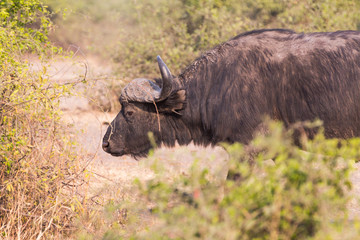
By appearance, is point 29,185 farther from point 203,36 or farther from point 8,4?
point 203,36

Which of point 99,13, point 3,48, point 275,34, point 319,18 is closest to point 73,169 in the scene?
point 3,48

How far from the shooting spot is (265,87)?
4.70 meters

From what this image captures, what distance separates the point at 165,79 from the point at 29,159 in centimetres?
163

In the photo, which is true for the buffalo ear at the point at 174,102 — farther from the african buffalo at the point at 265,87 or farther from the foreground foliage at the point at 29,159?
the foreground foliage at the point at 29,159

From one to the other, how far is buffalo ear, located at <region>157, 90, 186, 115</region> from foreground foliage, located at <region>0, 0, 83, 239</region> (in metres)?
1.24

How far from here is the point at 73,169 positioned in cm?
440

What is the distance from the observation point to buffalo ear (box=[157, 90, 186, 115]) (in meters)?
5.18

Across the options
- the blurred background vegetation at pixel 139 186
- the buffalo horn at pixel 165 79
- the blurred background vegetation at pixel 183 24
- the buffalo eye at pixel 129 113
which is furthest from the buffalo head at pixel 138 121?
the blurred background vegetation at pixel 183 24

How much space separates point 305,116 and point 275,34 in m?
0.93

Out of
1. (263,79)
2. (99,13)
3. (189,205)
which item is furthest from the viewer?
(99,13)

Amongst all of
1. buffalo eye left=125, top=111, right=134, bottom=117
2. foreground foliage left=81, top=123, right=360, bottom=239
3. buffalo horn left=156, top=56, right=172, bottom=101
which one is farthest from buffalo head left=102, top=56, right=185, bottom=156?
foreground foliage left=81, top=123, right=360, bottom=239

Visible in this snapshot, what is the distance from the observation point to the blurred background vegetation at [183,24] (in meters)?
10.1

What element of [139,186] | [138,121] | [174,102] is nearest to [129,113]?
[138,121]

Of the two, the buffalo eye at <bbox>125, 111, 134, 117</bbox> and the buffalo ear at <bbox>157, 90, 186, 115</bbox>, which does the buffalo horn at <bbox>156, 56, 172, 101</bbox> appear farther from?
the buffalo eye at <bbox>125, 111, 134, 117</bbox>
